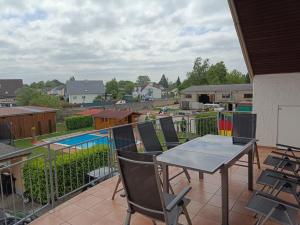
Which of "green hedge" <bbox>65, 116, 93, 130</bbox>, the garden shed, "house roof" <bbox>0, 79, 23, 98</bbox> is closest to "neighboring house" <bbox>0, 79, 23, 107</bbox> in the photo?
"house roof" <bbox>0, 79, 23, 98</bbox>

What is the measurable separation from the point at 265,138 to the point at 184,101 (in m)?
31.7

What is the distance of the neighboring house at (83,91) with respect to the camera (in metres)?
45.4

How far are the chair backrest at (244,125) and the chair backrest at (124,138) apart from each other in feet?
6.68

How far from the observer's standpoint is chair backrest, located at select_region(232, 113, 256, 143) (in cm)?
426

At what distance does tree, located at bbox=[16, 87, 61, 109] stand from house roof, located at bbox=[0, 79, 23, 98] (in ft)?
44.8

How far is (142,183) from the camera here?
6.19 ft

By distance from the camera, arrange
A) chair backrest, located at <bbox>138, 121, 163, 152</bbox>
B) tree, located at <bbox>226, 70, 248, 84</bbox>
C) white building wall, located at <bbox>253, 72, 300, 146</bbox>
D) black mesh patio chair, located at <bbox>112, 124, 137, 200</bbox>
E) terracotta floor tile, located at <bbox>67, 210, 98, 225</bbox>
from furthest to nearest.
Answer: tree, located at <bbox>226, 70, 248, 84</bbox> → white building wall, located at <bbox>253, 72, 300, 146</bbox> → chair backrest, located at <bbox>138, 121, 163, 152</bbox> → black mesh patio chair, located at <bbox>112, 124, 137, 200</bbox> → terracotta floor tile, located at <bbox>67, 210, 98, 225</bbox>

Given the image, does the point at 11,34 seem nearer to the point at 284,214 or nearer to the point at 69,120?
the point at 69,120

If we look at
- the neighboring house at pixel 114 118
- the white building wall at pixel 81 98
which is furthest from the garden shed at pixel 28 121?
the white building wall at pixel 81 98

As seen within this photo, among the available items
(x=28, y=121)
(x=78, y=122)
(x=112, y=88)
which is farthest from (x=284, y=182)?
(x=112, y=88)

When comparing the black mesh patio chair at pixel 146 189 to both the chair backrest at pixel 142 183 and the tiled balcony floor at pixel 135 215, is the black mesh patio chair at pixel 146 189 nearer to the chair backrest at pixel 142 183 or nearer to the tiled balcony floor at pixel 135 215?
the chair backrest at pixel 142 183

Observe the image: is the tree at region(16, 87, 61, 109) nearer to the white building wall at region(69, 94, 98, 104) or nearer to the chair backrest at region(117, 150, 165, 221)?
the white building wall at region(69, 94, 98, 104)

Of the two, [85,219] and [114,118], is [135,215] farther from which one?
[114,118]

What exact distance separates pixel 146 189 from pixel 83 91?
154 ft
